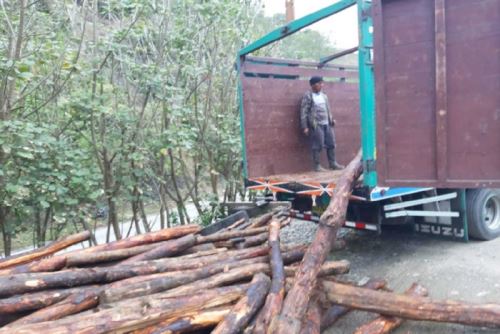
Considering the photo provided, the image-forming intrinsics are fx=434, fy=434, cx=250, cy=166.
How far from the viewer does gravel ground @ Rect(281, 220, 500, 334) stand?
3909 millimetres

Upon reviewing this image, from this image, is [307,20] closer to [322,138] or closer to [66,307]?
[322,138]

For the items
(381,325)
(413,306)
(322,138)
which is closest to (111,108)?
(322,138)

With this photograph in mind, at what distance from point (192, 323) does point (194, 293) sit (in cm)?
31

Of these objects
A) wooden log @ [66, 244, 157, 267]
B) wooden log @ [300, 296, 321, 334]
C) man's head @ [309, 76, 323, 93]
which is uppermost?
man's head @ [309, 76, 323, 93]

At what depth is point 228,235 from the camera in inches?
186

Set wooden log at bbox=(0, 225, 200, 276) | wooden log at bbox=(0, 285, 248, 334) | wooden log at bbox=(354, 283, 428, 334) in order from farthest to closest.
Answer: wooden log at bbox=(0, 225, 200, 276), wooden log at bbox=(354, 283, 428, 334), wooden log at bbox=(0, 285, 248, 334)

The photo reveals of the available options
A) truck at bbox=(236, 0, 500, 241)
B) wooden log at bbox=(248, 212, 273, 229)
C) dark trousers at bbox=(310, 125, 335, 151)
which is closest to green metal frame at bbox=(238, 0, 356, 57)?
truck at bbox=(236, 0, 500, 241)

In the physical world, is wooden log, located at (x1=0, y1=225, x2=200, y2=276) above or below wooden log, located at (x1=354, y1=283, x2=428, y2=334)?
above

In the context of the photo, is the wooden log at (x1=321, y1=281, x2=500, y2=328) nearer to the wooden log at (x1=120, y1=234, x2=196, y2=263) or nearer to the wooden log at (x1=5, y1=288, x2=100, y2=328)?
the wooden log at (x1=120, y1=234, x2=196, y2=263)

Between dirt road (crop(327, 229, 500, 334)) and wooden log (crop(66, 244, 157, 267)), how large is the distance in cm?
190

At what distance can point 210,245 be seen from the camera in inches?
179

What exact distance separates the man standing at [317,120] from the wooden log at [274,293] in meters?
2.84

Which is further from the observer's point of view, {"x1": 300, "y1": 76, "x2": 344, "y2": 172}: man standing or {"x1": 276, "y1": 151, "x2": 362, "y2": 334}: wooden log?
{"x1": 300, "y1": 76, "x2": 344, "y2": 172}: man standing

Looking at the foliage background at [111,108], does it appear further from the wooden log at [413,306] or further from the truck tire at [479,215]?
the truck tire at [479,215]
